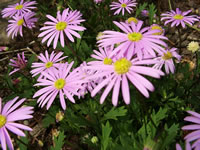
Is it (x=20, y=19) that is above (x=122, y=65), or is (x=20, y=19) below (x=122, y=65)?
above

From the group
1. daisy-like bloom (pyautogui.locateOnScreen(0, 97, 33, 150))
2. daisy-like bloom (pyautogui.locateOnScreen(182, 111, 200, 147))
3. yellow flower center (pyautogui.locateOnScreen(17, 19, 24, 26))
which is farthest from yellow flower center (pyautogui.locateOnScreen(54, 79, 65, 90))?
yellow flower center (pyautogui.locateOnScreen(17, 19, 24, 26))

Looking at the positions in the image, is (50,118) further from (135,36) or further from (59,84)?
(135,36)

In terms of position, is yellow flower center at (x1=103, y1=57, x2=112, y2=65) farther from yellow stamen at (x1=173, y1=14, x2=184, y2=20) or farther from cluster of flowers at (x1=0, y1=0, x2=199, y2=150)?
yellow stamen at (x1=173, y1=14, x2=184, y2=20)

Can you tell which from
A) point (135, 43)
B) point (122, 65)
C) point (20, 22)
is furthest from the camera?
point (20, 22)

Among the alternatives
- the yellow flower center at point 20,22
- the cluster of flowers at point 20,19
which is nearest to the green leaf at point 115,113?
the cluster of flowers at point 20,19

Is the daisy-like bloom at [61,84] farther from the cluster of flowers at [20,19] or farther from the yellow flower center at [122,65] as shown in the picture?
the cluster of flowers at [20,19]

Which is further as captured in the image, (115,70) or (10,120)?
(10,120)

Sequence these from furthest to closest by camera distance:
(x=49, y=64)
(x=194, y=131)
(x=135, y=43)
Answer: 1. (x=49, y=64)
2. (x=135, y=43)
3. (x=194, y=131)

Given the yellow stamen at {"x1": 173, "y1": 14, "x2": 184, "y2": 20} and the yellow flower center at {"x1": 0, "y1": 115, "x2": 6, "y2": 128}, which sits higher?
the yellow stamen at {"x1": 173, "y1": 14, "x2": 184, "y2": 20}

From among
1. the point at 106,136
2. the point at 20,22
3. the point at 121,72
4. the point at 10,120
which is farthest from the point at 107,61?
the point at 20,22

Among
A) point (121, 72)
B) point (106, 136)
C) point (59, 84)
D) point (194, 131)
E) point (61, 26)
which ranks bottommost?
point (106, 136)
